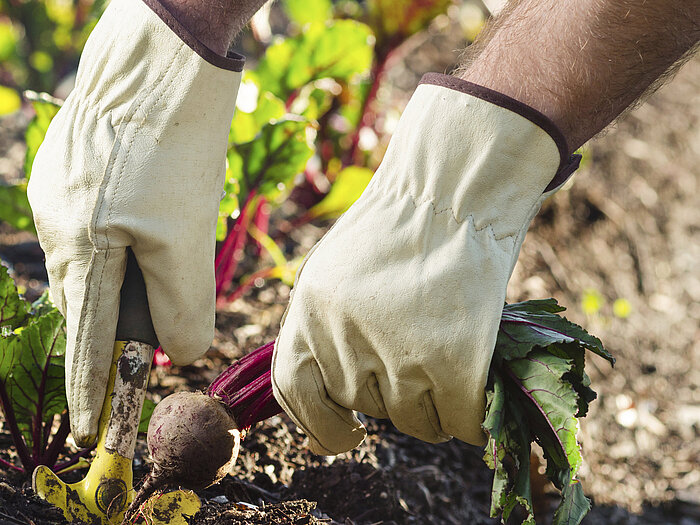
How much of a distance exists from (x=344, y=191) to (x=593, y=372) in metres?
1.12

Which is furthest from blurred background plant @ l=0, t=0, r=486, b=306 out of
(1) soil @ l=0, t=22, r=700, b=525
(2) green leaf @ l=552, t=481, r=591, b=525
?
(2) green leaf @ l=552, t=481, r=591, b=525

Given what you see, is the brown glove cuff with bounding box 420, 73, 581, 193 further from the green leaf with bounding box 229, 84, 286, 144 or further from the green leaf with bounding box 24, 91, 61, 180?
the green leaf with bounding box 24, 91, 61, 180

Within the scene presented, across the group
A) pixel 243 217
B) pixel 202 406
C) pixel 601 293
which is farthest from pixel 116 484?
pixel 601 293

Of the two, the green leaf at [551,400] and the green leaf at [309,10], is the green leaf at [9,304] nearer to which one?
the green leaf at [551,400]

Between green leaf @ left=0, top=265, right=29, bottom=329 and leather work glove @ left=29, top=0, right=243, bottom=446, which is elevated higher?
leather work glove @ left=29, top=0, right=243, bottom=446

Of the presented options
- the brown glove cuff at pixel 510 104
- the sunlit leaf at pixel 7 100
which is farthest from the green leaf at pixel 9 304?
the sunlit leaf at pixel 7 100

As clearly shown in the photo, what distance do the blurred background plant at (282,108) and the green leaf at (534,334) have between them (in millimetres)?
759

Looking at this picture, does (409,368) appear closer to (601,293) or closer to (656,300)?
(601,293)

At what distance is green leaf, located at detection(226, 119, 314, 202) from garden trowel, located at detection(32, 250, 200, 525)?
0.57 meters

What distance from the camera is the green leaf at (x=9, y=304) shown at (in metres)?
1.36

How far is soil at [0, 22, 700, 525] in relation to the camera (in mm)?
1543

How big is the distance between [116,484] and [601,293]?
225 cm

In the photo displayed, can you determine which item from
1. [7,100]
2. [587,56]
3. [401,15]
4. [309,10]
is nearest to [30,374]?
[587,56]

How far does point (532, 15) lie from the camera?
1.20 metres
